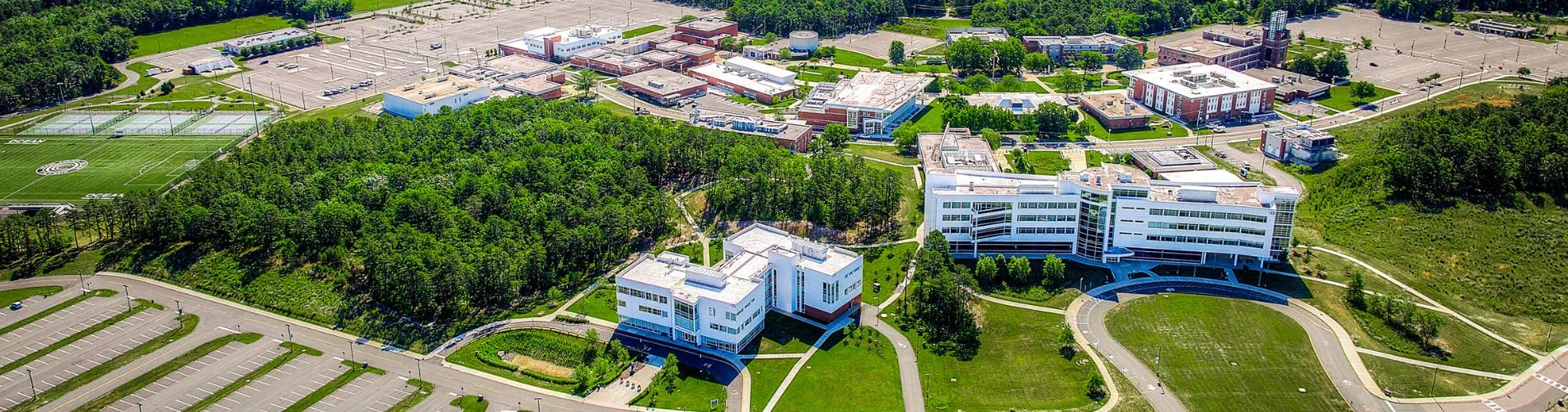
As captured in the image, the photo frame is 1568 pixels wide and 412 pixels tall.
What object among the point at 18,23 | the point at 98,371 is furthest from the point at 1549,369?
the point at 18,23

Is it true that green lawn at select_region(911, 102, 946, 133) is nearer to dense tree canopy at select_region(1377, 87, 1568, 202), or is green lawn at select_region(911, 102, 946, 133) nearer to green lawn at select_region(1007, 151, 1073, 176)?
green lawn at select_region(1007, 151, 1073, 176)

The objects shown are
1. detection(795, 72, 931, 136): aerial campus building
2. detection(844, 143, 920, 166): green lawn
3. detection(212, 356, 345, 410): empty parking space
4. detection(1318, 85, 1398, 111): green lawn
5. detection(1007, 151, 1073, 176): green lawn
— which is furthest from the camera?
detection(1318, 85, 1398, 111): green lawn

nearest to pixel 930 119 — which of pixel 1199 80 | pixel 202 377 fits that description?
pixel 1199 80

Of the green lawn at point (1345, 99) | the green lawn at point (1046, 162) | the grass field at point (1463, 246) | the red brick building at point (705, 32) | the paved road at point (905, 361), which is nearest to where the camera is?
the paved road at point (905, 361)

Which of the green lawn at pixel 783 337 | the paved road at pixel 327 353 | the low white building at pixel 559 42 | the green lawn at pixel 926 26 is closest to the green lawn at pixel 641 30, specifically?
the low white building at pixel 559 42

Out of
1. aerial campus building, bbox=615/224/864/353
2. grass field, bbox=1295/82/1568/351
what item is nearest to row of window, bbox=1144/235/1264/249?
grass field, bbox=1295/82/1568/351

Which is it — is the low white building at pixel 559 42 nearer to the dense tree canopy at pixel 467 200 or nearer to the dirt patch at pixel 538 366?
the dense tree canopy at pixel 467 200
